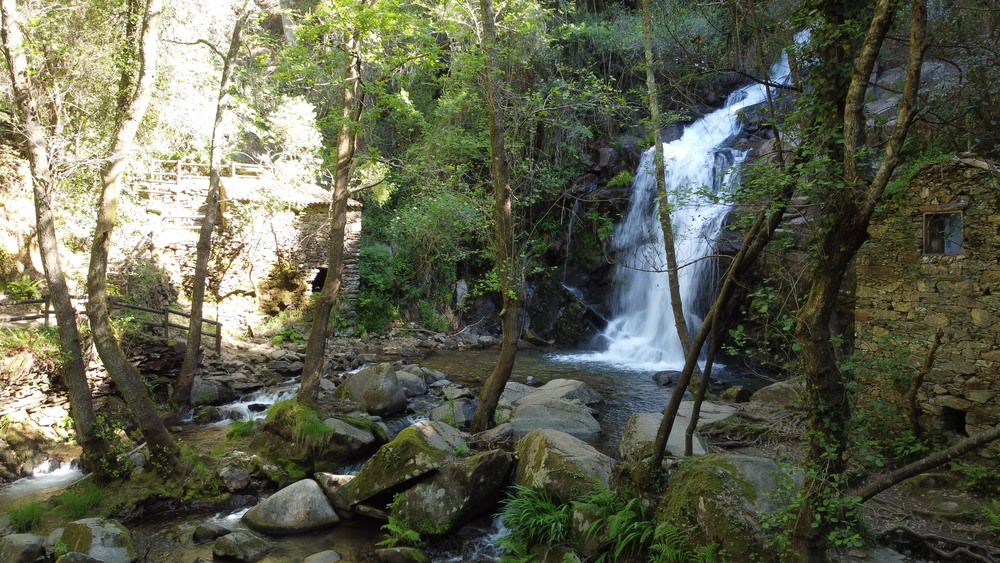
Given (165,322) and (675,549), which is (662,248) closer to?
(675,549)

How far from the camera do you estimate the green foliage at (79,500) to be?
548 centimetres

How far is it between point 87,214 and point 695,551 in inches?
409

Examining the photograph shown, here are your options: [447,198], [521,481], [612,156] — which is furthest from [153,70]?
[612,156]

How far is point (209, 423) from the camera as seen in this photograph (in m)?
8.62

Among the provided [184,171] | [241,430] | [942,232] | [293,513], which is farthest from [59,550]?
[184,171]

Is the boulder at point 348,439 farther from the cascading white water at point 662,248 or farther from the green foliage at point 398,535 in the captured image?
the cascading white water at point 662,248

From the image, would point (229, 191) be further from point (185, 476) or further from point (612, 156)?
point (612, 156)

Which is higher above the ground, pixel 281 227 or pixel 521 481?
pixel 281 227

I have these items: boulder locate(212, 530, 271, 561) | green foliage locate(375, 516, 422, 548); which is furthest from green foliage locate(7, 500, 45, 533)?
green foliage locate(375, 516, 422, 548)

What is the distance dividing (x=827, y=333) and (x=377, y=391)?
735 centimetres

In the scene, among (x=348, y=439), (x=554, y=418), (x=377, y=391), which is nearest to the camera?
(x=348, y=439)

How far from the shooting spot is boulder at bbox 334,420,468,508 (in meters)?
5.54

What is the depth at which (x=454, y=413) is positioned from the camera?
8.56m

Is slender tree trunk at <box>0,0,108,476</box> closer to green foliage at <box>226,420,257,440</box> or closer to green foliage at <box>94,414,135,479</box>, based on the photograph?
green foliage at <box>94,414,135,479</box>
